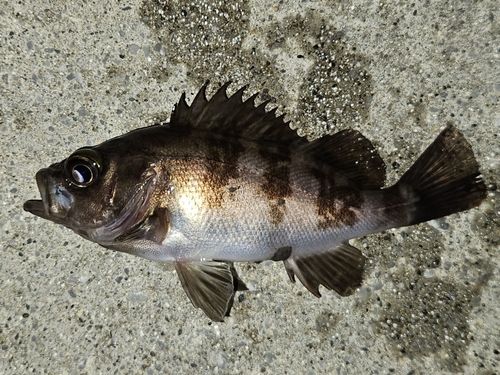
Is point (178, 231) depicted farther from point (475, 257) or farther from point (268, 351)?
point (475, 257)

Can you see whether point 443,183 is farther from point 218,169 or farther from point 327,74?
point 218,169

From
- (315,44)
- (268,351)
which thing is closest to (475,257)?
(268,351)

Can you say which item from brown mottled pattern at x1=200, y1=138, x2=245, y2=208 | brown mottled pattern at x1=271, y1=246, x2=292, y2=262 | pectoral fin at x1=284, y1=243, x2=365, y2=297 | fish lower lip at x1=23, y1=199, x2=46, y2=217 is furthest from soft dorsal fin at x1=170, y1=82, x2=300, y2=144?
fish lower lip at x1=23, y1=199, x2=46, y2=217

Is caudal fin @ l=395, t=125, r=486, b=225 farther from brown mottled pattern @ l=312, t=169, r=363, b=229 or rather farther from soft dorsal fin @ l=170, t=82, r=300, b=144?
soft dorsal fin @ l=170, t=82, r=300, b=144

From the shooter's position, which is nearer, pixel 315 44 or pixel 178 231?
pixel 178 231

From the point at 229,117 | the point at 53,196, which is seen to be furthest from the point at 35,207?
the point at 229,117

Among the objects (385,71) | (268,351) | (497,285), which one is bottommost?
(268,351)

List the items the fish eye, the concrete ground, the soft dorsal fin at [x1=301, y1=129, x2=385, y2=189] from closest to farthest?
the fish eye
the soft dorsal fin at [x1=301, y1=129, x2=385, y2=189]
the concrete ground
